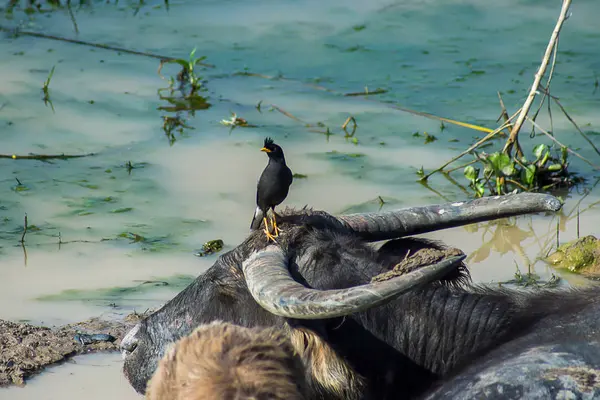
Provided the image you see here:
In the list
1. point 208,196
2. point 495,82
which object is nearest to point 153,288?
point 208,196

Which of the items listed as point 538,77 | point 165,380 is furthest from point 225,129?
point 165,380

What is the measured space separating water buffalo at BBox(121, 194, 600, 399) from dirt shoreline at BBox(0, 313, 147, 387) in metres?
0.91

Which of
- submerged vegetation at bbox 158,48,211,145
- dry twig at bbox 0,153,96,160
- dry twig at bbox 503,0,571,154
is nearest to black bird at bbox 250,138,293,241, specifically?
dry twig at bbox 503,0,571,154

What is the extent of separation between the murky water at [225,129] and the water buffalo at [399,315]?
1.14 m

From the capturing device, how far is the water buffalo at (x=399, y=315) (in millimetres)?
3807

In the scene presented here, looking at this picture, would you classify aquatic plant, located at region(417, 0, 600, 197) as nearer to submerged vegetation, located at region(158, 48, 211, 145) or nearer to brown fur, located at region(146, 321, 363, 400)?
submerged vegetation, located at region(158, 48, 211, 145)

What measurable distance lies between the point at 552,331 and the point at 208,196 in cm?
429

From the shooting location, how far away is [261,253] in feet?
14.3

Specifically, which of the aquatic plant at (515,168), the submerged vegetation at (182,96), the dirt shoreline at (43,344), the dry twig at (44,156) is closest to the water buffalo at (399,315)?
the dirt shoreline at (43,344)

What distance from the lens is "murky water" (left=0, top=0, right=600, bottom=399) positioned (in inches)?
269

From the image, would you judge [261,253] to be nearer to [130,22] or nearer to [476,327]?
[476,327]

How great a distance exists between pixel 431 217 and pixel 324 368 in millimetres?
1095

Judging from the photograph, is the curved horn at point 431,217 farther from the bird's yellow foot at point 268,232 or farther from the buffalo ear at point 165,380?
the buffalo ear at point 165,380

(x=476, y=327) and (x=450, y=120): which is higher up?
(x=476, y=327)
